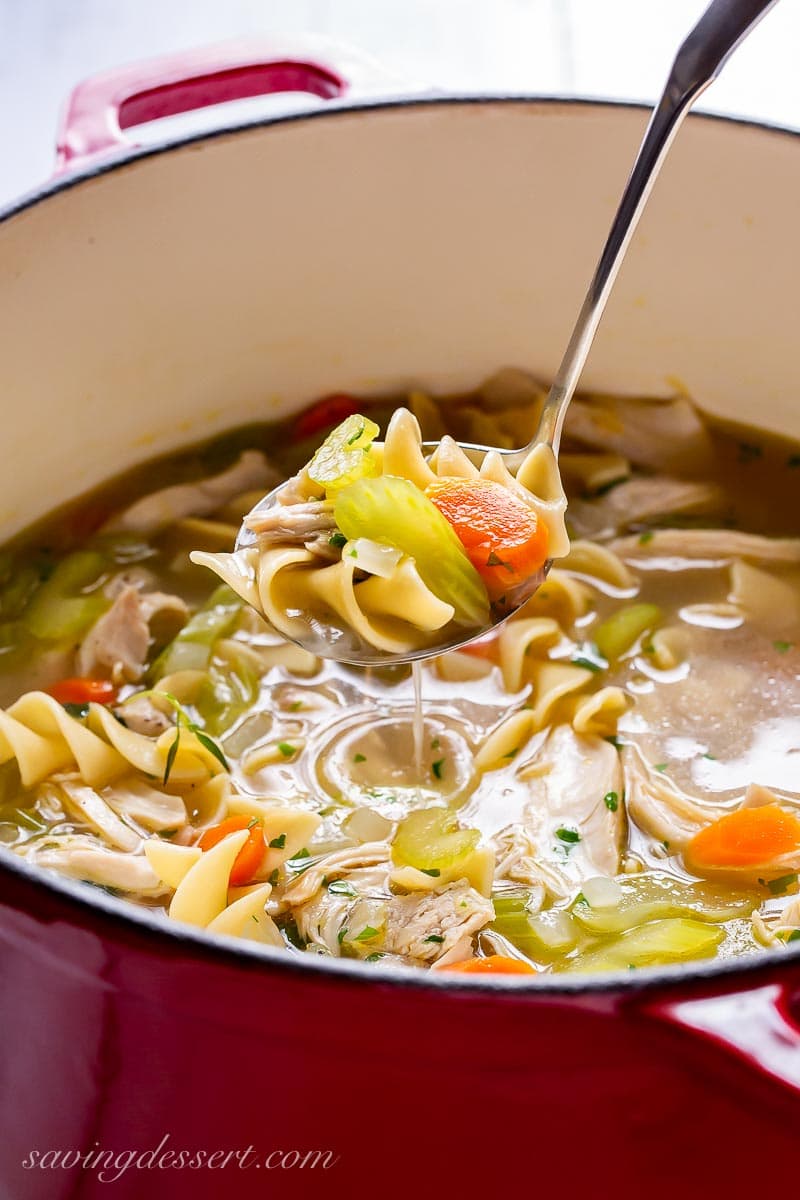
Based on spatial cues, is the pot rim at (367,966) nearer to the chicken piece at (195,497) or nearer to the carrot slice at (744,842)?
the carrot slice at (744,842)

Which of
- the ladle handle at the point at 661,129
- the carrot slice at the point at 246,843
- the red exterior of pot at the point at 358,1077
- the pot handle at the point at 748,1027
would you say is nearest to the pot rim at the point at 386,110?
the ladle handle at the point at 661,129

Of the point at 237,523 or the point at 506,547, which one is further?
the point at 237,523

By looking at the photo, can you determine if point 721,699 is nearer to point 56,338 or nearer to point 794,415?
point 794,415

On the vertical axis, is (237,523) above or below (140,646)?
above

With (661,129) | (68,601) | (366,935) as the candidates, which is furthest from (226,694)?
(661,129)

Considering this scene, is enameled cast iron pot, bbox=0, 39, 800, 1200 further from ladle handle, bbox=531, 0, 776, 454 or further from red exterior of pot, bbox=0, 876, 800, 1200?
ladle handle, bbox=531, 0, 776, 454

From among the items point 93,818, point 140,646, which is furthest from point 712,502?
point 93,818

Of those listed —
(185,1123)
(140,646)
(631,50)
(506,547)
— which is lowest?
(185,1123)
